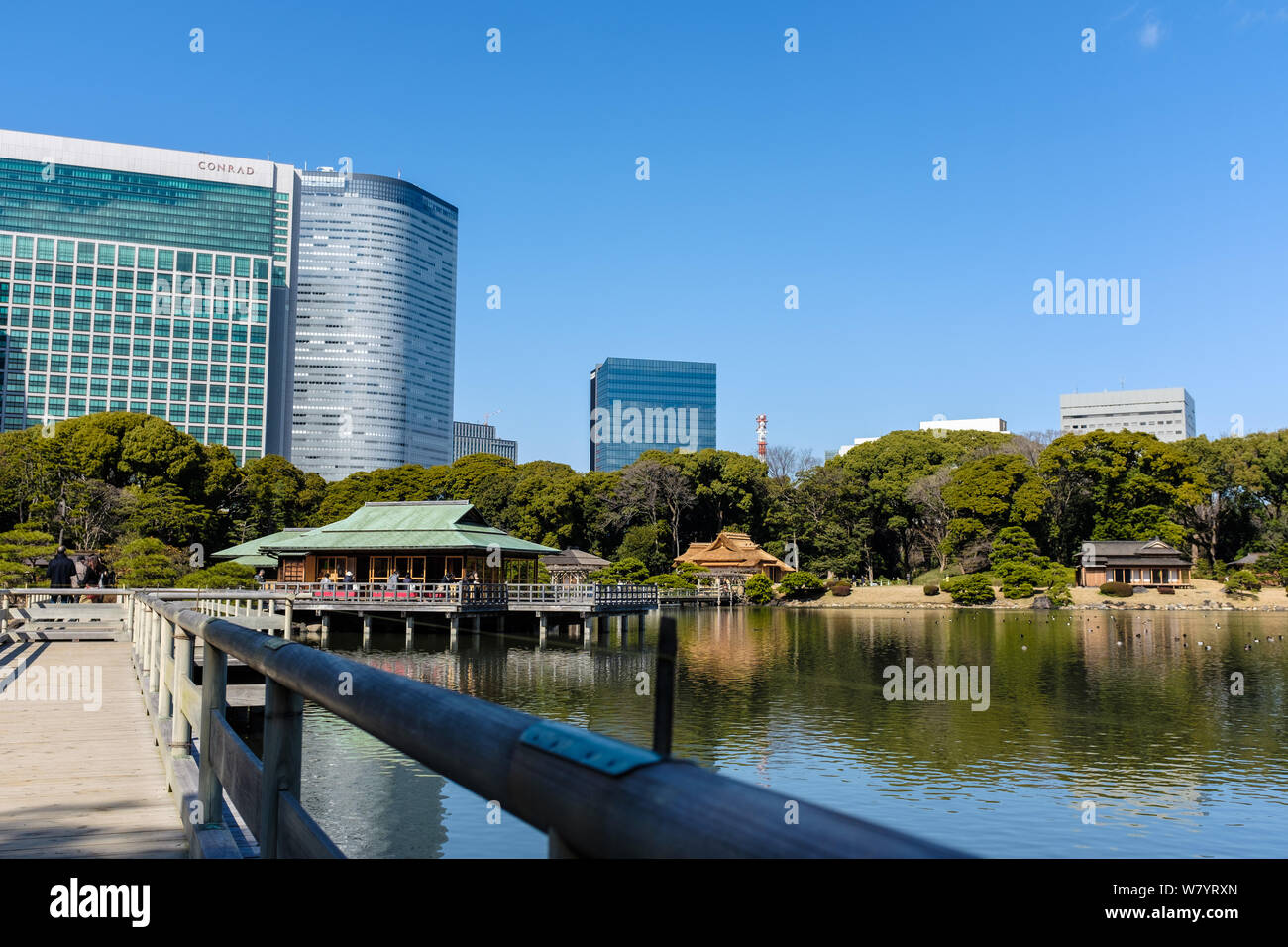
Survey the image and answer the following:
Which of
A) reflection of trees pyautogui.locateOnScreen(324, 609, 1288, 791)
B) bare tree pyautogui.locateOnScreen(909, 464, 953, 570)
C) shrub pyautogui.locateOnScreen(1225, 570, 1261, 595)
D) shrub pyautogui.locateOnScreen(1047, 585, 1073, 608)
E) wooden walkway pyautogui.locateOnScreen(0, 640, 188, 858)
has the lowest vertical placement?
reflection of trees pyautogui.locateOnScreen(324, 609, 1288, 791)

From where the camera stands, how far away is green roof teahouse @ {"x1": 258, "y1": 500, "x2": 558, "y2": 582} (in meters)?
35.1

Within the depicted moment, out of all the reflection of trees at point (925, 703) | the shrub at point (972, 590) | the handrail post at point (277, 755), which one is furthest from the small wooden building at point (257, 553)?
the handrail post at point (277, 755)

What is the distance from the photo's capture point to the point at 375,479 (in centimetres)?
6394

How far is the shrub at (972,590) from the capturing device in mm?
52875

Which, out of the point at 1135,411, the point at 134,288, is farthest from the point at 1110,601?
the point at 1135,411

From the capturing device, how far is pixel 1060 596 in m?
51.0

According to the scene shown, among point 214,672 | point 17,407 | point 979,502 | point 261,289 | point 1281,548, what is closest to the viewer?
point 214,672

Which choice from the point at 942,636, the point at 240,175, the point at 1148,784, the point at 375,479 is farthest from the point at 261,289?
the point at 1148,784

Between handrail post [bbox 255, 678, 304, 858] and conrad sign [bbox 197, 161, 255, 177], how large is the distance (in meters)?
128

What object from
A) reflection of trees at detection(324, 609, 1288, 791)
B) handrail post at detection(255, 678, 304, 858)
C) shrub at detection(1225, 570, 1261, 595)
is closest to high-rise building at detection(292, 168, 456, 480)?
shrub at detection(1225, 570, 1261, 595)

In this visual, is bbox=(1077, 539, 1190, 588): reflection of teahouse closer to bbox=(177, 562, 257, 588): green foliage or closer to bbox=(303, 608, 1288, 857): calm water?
bbox=(303, 608, 1288, 857): calm water

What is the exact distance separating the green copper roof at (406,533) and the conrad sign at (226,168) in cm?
9184

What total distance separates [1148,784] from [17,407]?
374ft

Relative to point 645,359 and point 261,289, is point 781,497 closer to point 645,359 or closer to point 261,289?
point 261,289
